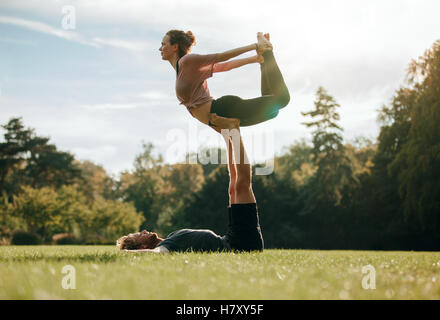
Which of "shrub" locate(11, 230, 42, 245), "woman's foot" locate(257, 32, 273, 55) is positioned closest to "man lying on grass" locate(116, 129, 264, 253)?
"woman's foot" locate(257, 32, 273, 55)

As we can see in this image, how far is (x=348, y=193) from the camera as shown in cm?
4281

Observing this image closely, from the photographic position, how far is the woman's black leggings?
19.7 ft

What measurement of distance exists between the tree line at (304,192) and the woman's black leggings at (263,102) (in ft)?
73.8

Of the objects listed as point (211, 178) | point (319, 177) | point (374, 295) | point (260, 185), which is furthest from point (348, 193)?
point (374, 295)

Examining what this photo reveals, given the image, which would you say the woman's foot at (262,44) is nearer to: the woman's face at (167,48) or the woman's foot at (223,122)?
the woman's foot at (223,122)

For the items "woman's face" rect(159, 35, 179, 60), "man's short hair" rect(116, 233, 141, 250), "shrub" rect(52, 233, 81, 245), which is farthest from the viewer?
"shrub" rect(52, 233, 81, 245)

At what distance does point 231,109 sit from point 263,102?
499 mm

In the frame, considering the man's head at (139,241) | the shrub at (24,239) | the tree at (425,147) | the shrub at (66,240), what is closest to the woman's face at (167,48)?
the man's head at (139,241)

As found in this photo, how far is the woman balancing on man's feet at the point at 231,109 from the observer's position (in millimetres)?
6031

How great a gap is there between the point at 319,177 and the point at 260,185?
21.8 ft

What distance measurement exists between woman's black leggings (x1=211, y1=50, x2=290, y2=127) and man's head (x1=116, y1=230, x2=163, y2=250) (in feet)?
7.80

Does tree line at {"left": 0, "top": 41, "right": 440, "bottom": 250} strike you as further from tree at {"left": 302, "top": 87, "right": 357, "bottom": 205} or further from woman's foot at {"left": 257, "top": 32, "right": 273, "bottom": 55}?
woman's foot at {"left": 257, "top": 32, "right": 273, "bottom": 55}

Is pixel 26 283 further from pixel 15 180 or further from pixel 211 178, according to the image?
pixel 15 180

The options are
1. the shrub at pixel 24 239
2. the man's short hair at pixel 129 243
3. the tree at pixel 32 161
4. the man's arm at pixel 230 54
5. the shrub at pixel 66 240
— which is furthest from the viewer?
the tree at pixel 32 161
